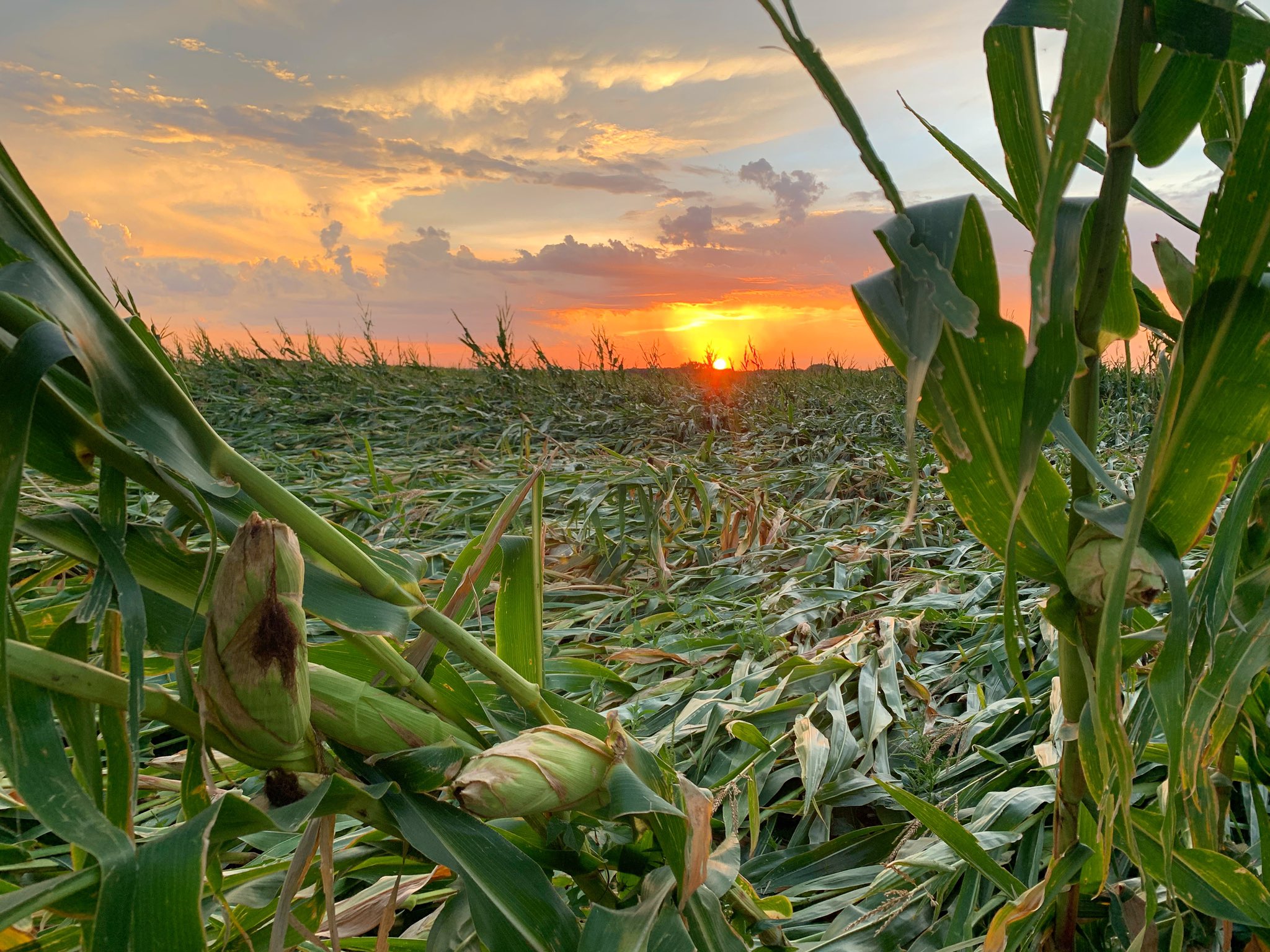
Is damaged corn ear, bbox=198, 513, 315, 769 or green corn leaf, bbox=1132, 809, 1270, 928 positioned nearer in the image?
damaged corn ear, bbox=198, 513, 315, 769

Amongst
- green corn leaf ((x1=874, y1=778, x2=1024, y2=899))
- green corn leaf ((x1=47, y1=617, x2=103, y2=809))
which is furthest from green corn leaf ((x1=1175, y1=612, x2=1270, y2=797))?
green corn leaf ((x1=47, y1=617, x2=103, y2=809))

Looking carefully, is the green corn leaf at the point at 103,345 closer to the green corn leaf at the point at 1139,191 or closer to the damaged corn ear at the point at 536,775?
the damaged corn ear at the point at 536,775

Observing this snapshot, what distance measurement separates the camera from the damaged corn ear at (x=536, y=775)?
340 mm

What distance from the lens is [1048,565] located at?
39 centimetres

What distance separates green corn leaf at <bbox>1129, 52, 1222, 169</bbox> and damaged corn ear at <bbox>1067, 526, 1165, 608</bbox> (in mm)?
167

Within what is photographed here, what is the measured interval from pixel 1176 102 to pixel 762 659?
88 cm

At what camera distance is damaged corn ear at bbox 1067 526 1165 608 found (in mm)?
346

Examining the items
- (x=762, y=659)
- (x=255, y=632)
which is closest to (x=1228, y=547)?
(x=255, y=632)

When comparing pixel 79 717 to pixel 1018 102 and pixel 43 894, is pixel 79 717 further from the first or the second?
pixel 1018 102

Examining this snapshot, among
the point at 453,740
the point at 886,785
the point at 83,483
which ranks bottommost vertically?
the point at 886,785

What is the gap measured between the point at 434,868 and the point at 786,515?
1416 mm

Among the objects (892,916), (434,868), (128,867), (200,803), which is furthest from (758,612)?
(128,867)

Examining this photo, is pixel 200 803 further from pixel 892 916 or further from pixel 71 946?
pixel 892 916

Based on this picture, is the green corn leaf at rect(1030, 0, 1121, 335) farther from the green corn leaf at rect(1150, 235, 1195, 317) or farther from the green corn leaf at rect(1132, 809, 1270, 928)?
the green corn leaf at rect(1132, 809, 1270, 928)
